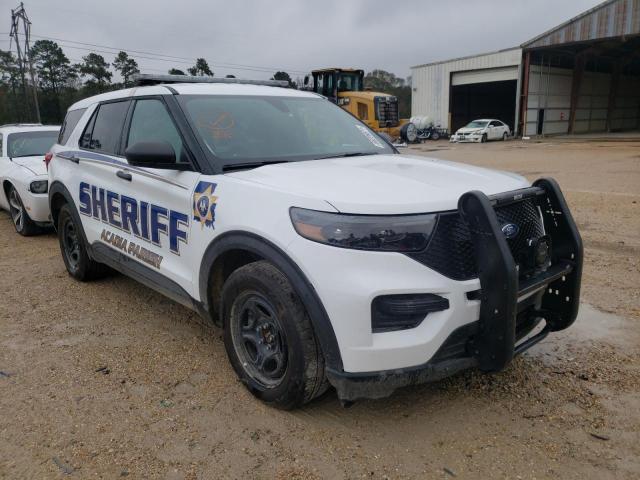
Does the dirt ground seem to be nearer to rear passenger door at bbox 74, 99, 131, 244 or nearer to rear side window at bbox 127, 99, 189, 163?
rear passenger door at bbox 74, 99, 131, 244

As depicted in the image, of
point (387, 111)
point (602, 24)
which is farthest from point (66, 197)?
point (602, 24)

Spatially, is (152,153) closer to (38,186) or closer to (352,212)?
(352,212)

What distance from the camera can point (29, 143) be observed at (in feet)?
27.6

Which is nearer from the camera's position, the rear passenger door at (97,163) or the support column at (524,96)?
the rear passenger door at (97,163)

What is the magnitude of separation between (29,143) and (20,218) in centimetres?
146

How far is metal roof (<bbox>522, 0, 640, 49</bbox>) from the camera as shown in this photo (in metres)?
28.3

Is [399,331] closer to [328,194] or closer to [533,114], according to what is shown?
[328,194]

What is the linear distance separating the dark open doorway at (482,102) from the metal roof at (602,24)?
9970 mm

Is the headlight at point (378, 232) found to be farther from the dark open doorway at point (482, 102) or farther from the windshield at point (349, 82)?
the dark open doorway at point (482, 102)

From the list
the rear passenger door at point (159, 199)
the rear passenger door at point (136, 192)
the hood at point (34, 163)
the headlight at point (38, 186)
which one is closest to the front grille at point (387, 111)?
the hood at point (34, 163)

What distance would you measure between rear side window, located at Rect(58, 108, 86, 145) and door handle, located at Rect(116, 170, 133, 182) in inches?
59.1

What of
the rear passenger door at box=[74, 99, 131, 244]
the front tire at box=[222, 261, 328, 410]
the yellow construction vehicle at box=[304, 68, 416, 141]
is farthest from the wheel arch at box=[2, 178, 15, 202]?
the yellow construction vehicle at box=[304, 68, 416, 141]

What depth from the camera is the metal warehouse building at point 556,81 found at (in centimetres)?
3002

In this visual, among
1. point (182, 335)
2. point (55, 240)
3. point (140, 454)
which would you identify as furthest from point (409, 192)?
point (55, 240)
